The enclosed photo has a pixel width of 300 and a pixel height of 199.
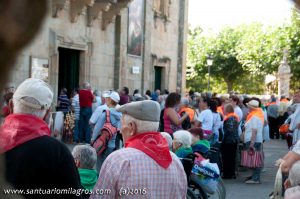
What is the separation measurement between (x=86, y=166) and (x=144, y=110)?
1246mm

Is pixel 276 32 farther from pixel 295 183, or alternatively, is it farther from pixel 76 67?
pixel 295 183

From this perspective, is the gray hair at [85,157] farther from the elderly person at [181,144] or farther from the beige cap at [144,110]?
the elderly person at [181,144]

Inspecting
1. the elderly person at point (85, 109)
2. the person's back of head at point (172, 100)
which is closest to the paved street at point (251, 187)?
the person's back of head at point (172, 100)

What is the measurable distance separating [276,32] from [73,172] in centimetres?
5180

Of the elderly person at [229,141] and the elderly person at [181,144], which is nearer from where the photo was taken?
the elderly person at [181,144]

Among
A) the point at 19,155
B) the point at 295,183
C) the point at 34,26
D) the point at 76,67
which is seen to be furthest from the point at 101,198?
the point at 76,67

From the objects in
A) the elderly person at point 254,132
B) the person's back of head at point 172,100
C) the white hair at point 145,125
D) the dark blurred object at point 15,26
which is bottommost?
the elderly person at point 254,132

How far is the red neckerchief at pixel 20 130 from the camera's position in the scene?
304cm

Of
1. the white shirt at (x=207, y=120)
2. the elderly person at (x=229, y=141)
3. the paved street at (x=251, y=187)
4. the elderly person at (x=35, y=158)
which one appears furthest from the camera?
the elderly person at (x=229, y=141)

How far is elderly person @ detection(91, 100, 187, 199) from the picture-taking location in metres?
3.43

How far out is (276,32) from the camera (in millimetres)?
53062

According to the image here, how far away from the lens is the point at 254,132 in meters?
11.6

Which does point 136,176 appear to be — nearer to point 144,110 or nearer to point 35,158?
point 144,110

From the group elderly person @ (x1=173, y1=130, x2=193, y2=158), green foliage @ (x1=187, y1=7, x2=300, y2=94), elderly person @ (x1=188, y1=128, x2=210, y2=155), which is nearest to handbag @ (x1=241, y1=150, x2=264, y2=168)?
elderly person @ (x1=188, y1=128, x2=210, y2=155)
